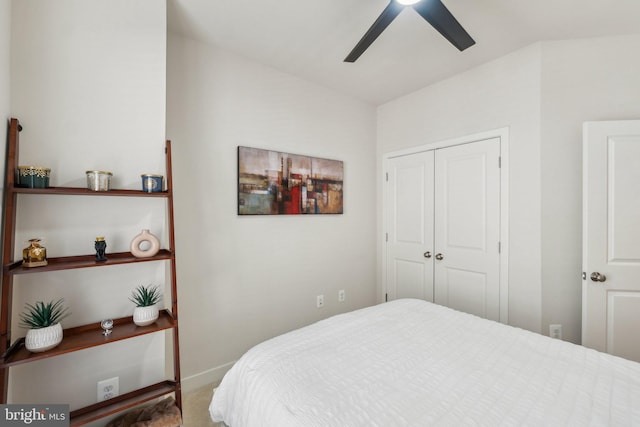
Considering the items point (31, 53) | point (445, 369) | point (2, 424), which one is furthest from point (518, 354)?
point (31, 53)

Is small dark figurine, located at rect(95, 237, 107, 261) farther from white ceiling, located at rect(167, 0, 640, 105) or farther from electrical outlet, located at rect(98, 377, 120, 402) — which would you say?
white ceiling, located at rect(167, 0, 640, 105)

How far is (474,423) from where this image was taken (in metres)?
0.93

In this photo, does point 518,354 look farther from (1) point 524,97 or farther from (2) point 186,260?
(2) point 186,260

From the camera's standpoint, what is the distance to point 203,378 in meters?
2.18

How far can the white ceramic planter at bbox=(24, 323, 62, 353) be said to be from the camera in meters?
1.19

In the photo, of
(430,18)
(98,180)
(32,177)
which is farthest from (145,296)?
(430,18)

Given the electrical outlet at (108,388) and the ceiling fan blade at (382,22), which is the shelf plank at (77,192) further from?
the ceiling fan blade at (382,22)

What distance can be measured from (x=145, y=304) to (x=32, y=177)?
30.4 inches

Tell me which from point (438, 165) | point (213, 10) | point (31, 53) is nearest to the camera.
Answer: point (31, 53)

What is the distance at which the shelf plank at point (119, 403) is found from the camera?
4.28 feet

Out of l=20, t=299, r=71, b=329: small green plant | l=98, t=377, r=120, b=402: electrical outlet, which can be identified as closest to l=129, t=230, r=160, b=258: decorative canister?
l=20, t=299, r=71, b=329: small green plant

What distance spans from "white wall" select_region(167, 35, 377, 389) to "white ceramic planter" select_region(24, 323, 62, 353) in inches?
33.5

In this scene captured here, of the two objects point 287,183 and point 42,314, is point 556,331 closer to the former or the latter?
point 287,183

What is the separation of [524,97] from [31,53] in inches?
→ 125
